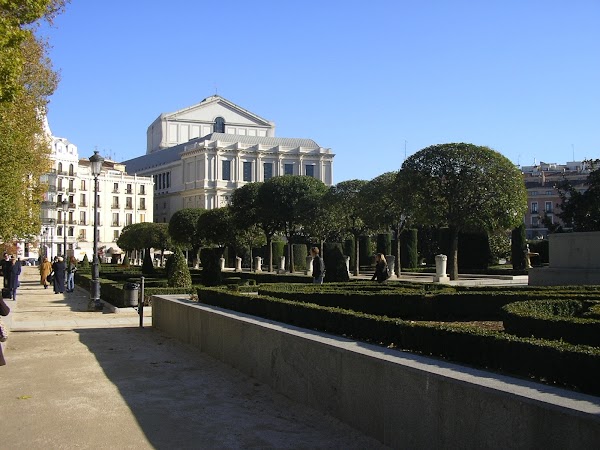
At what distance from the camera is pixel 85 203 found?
3910 inches

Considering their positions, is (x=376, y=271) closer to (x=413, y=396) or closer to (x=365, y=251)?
(x=413, y=396)

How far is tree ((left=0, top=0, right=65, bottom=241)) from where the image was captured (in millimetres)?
10844

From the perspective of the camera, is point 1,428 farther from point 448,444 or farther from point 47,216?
point 47,216

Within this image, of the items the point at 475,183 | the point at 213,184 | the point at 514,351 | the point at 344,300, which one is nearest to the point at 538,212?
the point at 213,184

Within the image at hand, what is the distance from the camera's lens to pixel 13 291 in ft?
78.2

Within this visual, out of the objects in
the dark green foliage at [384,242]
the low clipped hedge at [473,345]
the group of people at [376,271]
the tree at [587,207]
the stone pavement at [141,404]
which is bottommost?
the stone pavement at [141,404]

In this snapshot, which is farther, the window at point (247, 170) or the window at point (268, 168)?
the window at point (268, 168)

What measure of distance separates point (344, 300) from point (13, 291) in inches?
624

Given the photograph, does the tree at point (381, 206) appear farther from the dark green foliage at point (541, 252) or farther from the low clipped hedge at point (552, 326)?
the low clipped hedge at point (552, 326)

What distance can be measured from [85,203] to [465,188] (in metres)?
77.0

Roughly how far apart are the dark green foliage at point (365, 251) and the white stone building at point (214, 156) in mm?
45969

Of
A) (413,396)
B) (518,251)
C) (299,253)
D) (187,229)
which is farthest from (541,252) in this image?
(413,396)

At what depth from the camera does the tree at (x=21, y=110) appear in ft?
35.6

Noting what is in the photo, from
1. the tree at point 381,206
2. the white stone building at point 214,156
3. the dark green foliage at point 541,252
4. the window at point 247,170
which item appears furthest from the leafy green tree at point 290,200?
the window at point 247,170
